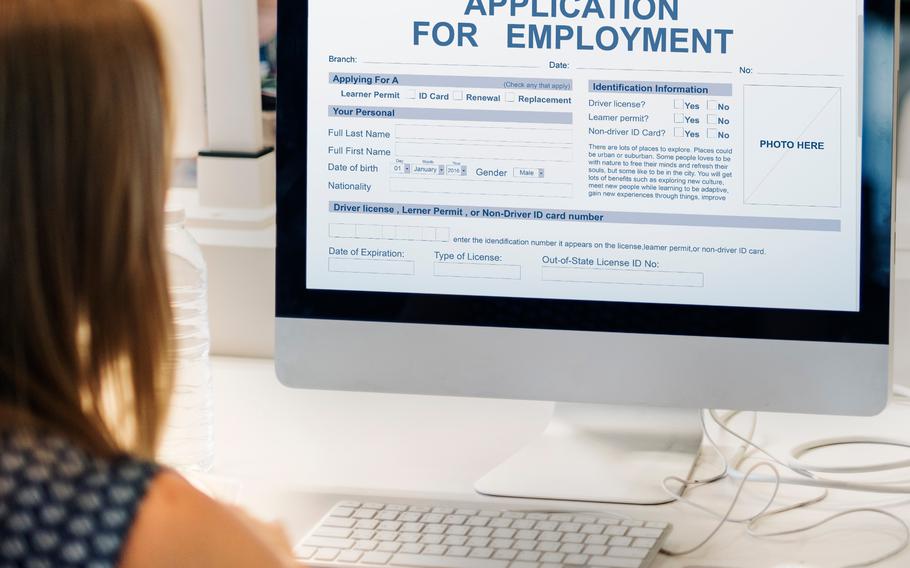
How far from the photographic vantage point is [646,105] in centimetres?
92

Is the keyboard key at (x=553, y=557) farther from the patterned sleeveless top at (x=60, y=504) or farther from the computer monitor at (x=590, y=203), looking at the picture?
the patterned sleeveless top at (x=60, y=504)

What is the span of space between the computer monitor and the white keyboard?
94mm

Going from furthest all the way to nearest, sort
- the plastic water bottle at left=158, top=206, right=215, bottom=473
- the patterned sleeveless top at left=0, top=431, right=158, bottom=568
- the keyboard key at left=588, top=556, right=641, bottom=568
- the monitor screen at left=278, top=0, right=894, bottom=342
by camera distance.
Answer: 1. the plastic water bottle at left=158, top=206, right=215, bottom=473
2. the monitor screen at left=278, top=0, right=894, bottom=342
3. the keyboard key at left=588, top=556, right=641, bottom=568
4. the patterned sleeveless top at left=0, top=431, right=158, bottom=568

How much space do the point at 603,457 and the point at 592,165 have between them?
266 millimetres

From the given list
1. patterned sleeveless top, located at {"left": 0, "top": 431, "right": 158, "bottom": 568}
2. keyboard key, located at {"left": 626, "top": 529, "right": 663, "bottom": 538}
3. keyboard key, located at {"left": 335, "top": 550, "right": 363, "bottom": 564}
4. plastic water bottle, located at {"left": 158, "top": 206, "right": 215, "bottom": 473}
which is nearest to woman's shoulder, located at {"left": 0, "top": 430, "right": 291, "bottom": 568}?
patterned sleeveless top, located at {"left": 0, "top": 431, "right": 158, "bottom": 568}

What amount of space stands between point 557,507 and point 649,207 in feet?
0.82

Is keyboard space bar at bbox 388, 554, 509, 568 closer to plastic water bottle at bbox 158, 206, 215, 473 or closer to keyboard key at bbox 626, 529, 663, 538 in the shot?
keyboard key at bbox 626, 529, 663, 538

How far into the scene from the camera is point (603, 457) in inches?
40.4

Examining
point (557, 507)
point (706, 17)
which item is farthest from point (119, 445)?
point (706, 17)

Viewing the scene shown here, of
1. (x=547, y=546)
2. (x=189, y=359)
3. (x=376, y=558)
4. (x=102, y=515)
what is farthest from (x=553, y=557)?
(x=189, y=359)

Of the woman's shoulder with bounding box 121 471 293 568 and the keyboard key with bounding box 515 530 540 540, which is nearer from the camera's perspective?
the woman's shoulder with bounding box 121 471 293 568

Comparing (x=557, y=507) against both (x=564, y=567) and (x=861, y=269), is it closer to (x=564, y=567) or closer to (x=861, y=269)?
(x=564, y=567)

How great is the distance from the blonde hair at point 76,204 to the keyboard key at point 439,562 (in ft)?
0.81

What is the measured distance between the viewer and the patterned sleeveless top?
54cm
